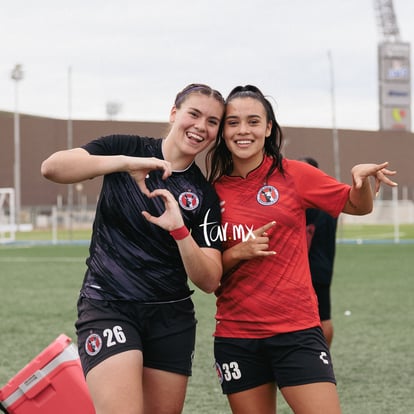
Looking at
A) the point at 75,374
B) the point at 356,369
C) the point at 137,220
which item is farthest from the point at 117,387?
the point at 356,369

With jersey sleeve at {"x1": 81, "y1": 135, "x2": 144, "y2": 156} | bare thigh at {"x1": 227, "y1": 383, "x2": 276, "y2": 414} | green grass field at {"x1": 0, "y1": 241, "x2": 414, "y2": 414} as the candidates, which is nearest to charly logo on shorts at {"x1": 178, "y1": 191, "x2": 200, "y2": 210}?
jersey sleeve at {"x1": 81, "y1": 135, "x2": 144, "y2": 156}

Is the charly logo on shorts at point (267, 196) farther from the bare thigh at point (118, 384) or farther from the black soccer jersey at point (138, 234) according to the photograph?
the bare thigh at point (118, 384)

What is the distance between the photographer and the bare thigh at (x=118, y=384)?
3.71 m

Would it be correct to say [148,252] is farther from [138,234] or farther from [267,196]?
[267,196]

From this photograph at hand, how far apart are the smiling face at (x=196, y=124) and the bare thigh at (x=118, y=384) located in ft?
3.18

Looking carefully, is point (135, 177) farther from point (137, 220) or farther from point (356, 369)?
point (356, 369)

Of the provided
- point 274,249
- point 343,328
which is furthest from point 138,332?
point 343,328

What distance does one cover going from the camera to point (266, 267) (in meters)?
4.12

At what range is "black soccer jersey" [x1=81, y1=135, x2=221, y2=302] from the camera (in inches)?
157

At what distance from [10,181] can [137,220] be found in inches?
2125

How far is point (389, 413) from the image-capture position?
21.2ft

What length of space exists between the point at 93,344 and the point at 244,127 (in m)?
1.24

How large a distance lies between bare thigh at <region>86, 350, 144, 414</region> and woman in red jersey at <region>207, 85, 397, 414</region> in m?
0.52

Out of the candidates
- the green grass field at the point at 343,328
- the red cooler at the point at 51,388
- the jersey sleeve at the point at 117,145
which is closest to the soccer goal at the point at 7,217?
the green grass field at the point at 343,328
